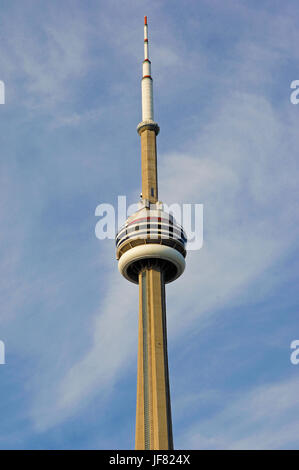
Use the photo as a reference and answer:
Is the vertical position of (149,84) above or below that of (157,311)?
above

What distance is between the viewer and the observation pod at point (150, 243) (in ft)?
366

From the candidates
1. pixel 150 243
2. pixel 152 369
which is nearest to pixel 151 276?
pixel 150 243

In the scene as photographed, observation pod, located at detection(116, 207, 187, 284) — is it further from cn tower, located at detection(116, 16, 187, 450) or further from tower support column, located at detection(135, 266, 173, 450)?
tower support column, located at detection(135, 266, 173, 450)

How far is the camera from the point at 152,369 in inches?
4112

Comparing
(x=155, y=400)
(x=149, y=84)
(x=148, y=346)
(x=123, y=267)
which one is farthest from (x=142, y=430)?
(x=149, y=84)

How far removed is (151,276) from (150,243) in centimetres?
521

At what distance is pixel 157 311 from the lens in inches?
4299

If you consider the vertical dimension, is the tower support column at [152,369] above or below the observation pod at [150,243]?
below

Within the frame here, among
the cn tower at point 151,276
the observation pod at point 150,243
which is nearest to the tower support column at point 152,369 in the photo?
the cn tower at point 151,276

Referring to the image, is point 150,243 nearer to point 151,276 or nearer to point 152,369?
point 151,276

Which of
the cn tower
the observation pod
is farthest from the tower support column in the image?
the observation pod

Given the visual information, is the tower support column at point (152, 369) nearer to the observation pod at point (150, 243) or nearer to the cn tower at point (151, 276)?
the cn tower at point (151, 276)
